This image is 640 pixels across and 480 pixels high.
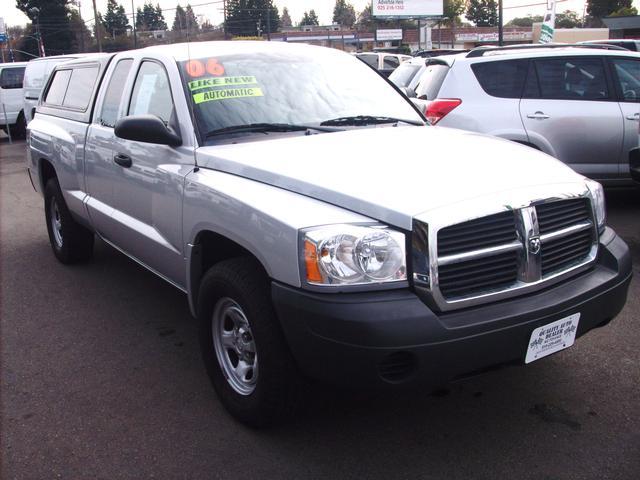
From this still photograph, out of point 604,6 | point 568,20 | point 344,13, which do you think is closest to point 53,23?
point 344,13

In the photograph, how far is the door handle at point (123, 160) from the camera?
4199 millimetres

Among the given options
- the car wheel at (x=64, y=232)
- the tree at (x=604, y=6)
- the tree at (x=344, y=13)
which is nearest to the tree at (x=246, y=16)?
the car wheel at (x=64, y=232)

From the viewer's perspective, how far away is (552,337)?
2.91m

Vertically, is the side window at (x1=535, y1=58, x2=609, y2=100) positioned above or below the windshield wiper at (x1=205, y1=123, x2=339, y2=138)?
above

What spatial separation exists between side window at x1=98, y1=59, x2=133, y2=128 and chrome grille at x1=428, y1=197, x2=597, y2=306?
9.35ft

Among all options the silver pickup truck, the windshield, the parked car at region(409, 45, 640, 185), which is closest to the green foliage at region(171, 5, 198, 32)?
the silver pickup truck

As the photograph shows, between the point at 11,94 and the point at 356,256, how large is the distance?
18.2 metres

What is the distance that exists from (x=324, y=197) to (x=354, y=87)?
1.58 metres

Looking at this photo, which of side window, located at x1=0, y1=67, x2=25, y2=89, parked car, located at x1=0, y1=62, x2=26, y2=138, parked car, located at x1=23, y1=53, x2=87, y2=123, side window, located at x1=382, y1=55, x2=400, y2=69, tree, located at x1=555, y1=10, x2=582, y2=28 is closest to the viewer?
parked car, located at x1=23, y1=53, x2=87, y2=123

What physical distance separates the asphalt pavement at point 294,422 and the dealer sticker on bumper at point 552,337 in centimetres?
29

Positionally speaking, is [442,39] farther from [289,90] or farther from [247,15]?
[289,90]

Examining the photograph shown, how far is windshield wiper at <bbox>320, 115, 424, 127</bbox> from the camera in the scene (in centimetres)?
388

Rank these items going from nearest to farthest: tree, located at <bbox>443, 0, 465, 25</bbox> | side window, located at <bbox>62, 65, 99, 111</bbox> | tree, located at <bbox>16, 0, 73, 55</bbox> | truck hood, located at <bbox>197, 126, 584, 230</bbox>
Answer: truck hood, located at <bbox>197, 126, 584, 230</bbox>, side window, located at <bbox>62, 65, 99, 111</bbox>, tree, located at <bbox>16, 0, 73, 55</bbox>, tree, located at <bbox>443, 0, 465, 25</bbox>

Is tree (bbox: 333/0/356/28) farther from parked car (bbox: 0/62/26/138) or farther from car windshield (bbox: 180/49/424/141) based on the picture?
car windshield (bbox: 180/49/424/141)
